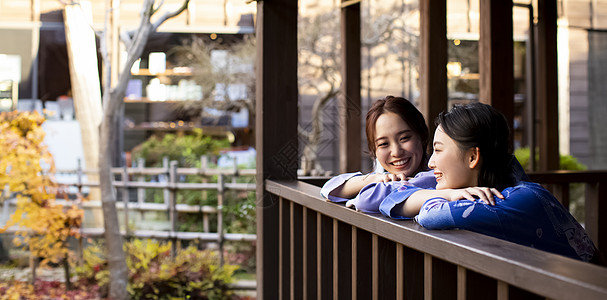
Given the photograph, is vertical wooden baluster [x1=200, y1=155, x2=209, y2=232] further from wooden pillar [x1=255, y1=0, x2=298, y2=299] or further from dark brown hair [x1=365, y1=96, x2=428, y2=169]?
dark brown hair [x1=365, y1=96, x2=428, y2=169]

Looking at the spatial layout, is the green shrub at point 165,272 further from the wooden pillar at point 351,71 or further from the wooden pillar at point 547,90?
the wooden pillar at point 547,90

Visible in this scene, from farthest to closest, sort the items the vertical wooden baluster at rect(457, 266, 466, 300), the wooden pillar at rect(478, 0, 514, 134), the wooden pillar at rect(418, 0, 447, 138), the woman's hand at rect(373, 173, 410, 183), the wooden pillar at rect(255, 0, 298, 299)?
the wooden pillar at rect(418, 0, 447, 138) → the wooden pillar at rect(478, 0, 514, 134) → the wooden pillar at rect(255, 0, 298, 299) → the woman's hand at rect(373, 173, 410, 183) → the vertical wooden baluster at rect(457, 266, 466, 300)

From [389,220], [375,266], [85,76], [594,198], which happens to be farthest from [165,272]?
[389,220]

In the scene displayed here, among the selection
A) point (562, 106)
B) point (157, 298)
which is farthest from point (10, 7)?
point (562, 106)

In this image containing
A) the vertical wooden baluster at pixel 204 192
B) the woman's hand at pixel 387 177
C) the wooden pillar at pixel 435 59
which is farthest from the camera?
the vertical wooden baluster at pixel 204 192

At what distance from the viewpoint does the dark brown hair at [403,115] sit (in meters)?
1.53

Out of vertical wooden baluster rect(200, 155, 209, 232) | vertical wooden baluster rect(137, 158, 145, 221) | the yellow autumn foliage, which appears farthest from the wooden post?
vertical wooden baluster rect(200, 155, 209, 232)

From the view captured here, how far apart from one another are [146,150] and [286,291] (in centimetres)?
457

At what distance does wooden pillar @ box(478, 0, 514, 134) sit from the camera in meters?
2.39

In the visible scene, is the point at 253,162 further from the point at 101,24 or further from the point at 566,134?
the point at 566,134

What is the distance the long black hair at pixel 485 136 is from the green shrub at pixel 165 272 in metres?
4.42

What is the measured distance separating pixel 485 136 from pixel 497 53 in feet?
4.75

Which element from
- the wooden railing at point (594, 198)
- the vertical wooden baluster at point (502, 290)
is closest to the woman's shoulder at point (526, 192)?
the vertical wooden baluster at point (502, 290)

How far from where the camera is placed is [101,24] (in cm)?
629
